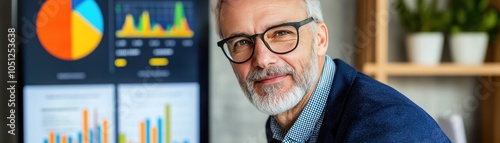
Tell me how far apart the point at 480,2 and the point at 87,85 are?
117cm

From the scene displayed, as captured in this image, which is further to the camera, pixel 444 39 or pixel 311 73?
pixel 444 39

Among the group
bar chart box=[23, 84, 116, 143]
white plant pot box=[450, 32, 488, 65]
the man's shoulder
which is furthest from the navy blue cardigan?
white plant pot box=[450, 32, 488, 65]

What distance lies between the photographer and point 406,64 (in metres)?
1.93

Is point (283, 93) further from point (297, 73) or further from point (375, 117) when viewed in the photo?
point (375, 117)

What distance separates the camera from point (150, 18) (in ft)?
5.79

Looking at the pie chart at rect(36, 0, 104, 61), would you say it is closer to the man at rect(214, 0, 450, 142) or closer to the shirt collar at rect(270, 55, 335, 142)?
the man at rect(214, 0, 450, 142)

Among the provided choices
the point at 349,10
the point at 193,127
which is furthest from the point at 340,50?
the point at 193,127

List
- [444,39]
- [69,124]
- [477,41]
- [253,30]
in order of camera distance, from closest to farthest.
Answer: [253,30], [69,124], [477,41], [444,39]

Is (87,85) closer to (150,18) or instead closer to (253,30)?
(150,18)

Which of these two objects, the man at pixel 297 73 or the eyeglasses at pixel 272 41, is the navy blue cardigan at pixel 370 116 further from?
the eyeglasses at pixel 272 41

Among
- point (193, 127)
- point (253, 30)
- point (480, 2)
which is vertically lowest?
point (193, 127)

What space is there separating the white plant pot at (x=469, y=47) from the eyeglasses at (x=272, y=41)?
992 millimetres

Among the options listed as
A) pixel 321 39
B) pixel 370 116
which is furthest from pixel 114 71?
pixel 370 116

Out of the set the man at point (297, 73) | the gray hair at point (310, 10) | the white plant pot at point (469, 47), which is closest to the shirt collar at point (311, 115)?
the man at point (297, 73)
